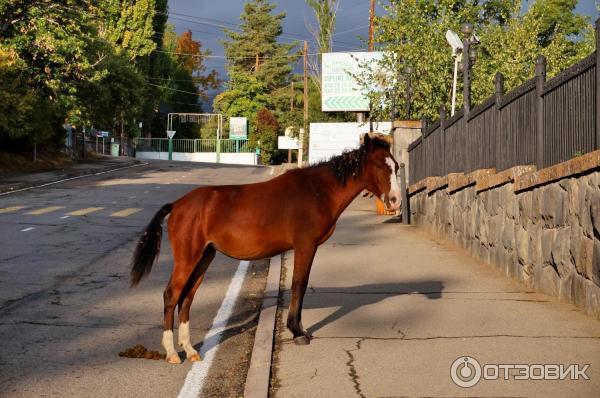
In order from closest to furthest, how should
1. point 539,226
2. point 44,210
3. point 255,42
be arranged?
point 539,226
point 44,210
point 255,42

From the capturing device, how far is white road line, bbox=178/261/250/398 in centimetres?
642

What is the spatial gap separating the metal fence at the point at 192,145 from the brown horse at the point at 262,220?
81955 mm

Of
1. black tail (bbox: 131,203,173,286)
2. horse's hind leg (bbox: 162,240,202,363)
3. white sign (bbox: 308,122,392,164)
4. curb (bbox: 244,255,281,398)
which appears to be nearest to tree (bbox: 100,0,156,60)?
white sign (bbox: 308,122,392,164)

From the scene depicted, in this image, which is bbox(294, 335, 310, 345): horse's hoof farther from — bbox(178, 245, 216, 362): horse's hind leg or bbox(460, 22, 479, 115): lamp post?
bbox(460, 22, 479, 115): lamp post

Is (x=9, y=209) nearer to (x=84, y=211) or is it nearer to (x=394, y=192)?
(x=84, y=211)

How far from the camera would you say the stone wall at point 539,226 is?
27.7 feet

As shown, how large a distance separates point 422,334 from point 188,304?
2.20 m

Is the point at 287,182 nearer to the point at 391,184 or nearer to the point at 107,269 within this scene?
the point at 391,184

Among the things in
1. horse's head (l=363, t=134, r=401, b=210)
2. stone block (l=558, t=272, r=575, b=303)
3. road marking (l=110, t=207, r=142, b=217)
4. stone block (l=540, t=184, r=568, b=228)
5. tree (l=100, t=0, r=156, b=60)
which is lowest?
stone block (l=558, t=272, r=575, b=303)

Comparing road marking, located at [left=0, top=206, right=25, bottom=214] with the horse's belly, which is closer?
the horse's belly

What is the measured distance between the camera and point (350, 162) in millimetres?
7957

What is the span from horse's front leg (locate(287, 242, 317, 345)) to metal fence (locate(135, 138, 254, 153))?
270ft

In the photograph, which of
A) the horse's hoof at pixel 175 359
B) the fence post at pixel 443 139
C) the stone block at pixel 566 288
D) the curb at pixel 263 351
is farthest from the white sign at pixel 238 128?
the horse's hoof at pixel 175 359

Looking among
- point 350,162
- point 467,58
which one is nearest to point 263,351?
point 350,162
